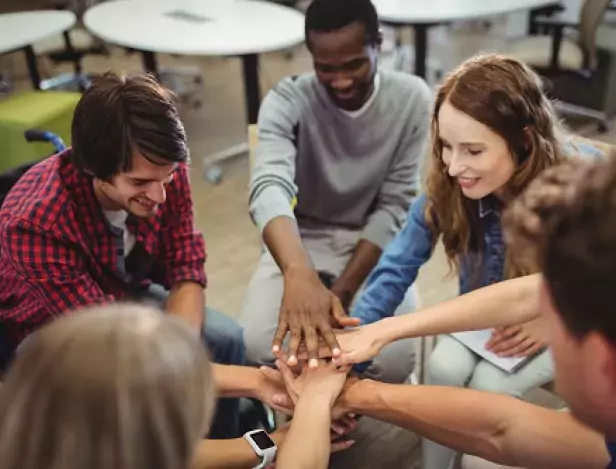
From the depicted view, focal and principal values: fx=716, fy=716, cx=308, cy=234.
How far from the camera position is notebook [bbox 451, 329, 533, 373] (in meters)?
1.61

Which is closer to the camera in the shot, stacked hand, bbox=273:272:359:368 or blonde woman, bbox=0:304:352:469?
blonde woman, bbox=0:304:352:469

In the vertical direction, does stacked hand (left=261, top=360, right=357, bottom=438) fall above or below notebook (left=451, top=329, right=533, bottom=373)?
above

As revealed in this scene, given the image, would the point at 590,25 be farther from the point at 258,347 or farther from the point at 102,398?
the point at 102,398

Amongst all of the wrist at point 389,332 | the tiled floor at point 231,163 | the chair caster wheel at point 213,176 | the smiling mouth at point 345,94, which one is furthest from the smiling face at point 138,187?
the chair caster wheel at point 213,176

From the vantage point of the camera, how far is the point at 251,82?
11.8 feet

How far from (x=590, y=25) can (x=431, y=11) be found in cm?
76

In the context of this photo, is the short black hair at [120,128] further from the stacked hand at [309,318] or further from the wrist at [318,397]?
the wrist at [318,397]

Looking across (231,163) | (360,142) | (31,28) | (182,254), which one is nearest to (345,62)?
(360,142)

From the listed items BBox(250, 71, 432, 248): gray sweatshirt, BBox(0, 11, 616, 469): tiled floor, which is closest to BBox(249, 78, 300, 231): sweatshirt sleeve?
BBox(250, 71, 432, 248): gray sweatshirt

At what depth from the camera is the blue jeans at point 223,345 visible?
1.75m

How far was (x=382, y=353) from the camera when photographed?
5.82ft

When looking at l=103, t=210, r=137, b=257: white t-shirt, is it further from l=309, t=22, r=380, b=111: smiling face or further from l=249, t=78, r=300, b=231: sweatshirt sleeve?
l=309, t=22, r=380, b=111: smiling face

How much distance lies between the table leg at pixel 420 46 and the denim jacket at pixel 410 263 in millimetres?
2161

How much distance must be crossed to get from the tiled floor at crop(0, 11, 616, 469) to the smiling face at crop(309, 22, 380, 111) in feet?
3.12
